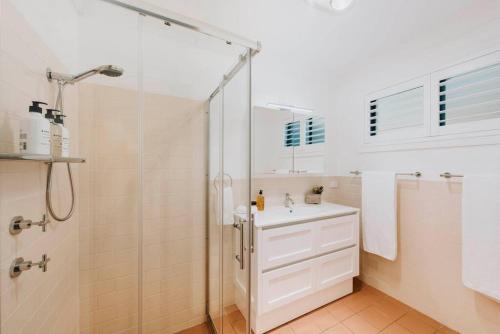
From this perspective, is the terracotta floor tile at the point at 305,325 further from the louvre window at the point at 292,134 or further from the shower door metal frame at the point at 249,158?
the louvre window at the point at 292,134

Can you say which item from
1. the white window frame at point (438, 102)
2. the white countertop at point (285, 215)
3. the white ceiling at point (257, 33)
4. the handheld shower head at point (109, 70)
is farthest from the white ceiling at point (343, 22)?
the white countertop at point (285, 215)

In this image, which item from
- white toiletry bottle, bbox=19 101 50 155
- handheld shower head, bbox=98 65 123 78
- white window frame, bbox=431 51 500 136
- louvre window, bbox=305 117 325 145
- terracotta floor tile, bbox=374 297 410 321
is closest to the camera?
white toiletry bottle, bbox=19 101 50 155

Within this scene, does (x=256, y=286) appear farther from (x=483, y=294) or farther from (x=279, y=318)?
(x=483, y=294)

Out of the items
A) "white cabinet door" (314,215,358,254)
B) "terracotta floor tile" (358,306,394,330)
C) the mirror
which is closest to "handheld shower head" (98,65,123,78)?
the mirror

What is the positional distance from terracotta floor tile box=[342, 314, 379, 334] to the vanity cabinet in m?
0.22

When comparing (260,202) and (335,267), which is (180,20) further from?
(335,267)

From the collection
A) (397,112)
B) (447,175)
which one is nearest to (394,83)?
(397,112)

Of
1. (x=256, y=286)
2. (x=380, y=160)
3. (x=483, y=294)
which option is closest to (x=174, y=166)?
(x=256, y=286)

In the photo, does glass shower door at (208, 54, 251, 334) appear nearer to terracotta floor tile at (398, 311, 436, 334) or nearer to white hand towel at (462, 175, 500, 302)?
terracotta floor tile at (398, 311, 436, 334)

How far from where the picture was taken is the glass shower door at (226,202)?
1432 mm

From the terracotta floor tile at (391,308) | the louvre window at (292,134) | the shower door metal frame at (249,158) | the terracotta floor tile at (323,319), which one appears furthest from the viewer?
the louvre window at (292,134)

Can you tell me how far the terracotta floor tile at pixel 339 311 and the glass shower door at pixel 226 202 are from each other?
873mm

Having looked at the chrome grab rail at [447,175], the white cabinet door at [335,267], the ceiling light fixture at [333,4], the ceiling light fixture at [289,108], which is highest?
the ceiling light fixture at [333,4]

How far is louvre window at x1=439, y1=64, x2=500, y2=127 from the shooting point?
1.36 metres
